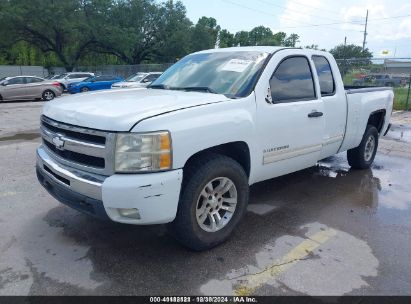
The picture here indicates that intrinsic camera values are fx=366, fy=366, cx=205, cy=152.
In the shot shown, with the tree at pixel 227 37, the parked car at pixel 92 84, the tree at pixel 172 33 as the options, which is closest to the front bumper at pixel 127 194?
the parked car at pixel 92 84

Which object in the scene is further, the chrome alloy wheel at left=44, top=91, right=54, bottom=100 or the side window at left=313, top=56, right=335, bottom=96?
the chrome alloy wheel at left=44, top=91, right=54, bottom=100

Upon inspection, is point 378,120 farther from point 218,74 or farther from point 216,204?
point 216,204

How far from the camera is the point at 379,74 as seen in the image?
16703mm

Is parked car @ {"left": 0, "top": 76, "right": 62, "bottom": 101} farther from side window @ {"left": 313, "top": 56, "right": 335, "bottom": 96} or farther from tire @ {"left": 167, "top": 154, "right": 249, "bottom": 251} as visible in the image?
tire @ {"left": 167, "top": 154, "right": 249, "bottom": 251}

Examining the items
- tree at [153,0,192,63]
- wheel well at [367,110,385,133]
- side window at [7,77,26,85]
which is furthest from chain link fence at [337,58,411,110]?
tree at [153,0,192,63]

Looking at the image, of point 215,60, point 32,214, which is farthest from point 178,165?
point 32,214

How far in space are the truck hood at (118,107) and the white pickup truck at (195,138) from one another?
10mm

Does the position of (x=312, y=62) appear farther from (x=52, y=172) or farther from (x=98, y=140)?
(x=52, y=172)

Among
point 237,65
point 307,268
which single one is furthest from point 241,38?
point 307,268

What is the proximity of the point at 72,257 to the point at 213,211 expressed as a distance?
53.6 inches

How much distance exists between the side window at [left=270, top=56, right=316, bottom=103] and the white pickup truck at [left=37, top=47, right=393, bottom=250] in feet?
0.05

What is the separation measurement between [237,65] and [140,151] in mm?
1771

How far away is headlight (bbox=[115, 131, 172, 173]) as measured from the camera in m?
2.86

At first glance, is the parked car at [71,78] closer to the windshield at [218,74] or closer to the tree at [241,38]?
the windshield at [218,74]
